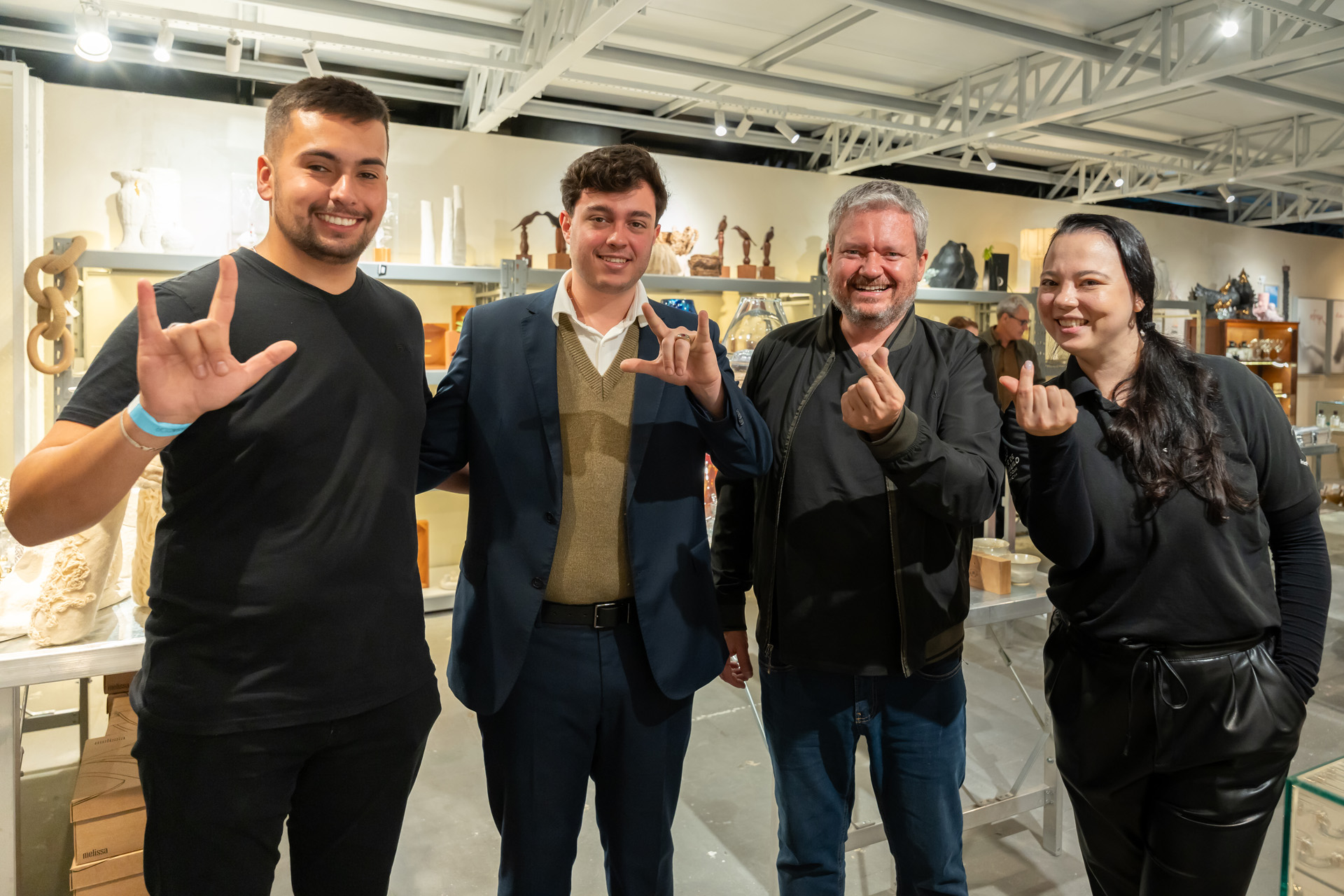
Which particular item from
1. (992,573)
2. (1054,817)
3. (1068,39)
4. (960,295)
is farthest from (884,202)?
(960,295)

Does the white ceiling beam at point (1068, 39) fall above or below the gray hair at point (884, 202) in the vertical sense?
above

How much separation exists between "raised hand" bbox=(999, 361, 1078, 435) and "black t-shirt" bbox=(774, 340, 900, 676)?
0.97 feet

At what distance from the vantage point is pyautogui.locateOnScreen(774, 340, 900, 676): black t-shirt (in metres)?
1.58

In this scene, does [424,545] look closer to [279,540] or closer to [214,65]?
[214,65]

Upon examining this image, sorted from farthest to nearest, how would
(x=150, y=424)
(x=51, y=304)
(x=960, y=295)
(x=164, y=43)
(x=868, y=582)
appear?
(x=960, y=295) < (x=164, y=43) < (x=51, y=304) < (x=868, y=582) < (x=150, y=424)

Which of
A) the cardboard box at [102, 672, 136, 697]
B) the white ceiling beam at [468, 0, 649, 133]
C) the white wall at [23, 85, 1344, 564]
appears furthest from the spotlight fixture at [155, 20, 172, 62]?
the cardboard box at [102, 672, 136, 697]

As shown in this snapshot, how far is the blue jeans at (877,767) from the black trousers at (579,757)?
0.25 meters

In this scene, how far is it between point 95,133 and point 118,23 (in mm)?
585

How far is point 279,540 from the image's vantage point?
1.20m

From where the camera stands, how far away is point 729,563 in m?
1.79

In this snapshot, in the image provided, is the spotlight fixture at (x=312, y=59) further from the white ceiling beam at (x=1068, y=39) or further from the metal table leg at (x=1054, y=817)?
the metal table leg at (x=1054, y=817)

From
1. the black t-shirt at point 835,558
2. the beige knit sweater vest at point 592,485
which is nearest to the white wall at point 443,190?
the beige knit sweater vest at point 592,485

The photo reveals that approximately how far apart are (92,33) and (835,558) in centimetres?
395

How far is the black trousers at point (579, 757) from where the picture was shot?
148cm
